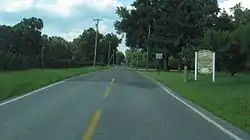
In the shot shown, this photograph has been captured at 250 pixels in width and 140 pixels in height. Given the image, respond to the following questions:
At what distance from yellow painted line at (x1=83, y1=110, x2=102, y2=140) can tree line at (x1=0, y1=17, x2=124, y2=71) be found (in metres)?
45.0

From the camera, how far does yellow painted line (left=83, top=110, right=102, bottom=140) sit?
9.84 metres

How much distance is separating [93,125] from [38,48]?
106025 mm

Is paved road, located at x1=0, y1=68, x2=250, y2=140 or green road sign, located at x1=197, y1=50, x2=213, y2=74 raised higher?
green road sign, located at x1=197, y1=50, x2=213, y2=74

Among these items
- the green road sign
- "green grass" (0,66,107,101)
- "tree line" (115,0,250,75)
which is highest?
"tree line" (115,0,250,75)

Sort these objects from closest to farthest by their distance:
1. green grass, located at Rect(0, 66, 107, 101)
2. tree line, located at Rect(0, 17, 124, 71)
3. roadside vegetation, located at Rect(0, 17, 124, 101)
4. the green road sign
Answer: green grass, located at Rect(0, 66, 107, 101)
the green road sign
roadside vegetation, located at Rect(0, 17, 124, 101)
tree line, located at Rect(0, 17, 124, 71)

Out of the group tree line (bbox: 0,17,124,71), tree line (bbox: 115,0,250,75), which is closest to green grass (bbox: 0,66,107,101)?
tree line (bbox: 0,17,124,71)

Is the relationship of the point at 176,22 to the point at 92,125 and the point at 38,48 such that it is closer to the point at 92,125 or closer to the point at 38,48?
the point at 38,48

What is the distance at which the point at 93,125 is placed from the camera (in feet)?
38.0

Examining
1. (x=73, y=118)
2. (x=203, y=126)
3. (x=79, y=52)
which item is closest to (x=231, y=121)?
(x=203, y=126)

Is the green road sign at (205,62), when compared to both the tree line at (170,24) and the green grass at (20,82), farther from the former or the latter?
the tree line at (170,24)

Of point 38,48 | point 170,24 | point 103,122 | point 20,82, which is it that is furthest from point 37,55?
point 103,122

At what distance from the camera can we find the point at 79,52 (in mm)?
161500

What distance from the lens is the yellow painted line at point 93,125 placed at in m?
9.84

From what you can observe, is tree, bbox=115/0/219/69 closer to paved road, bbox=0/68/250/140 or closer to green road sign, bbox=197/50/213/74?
green road sign, bbox=197/50/213/74
